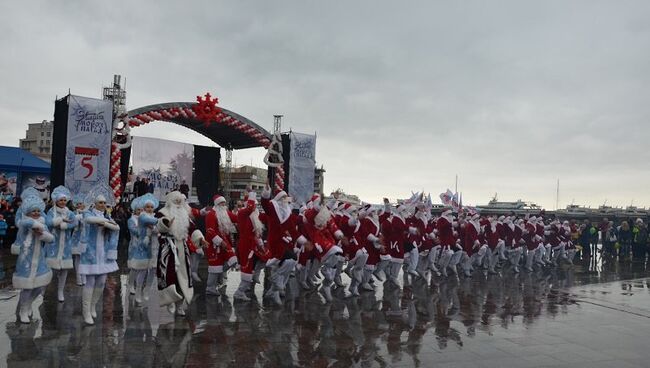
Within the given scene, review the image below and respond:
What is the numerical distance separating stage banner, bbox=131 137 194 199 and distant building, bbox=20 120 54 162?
3015 inches

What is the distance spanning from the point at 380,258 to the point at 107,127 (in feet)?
33.2

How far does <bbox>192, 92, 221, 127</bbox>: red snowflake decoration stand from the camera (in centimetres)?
1848

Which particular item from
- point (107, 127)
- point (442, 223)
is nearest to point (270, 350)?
point (442, 223)

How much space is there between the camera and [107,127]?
15.5 meters

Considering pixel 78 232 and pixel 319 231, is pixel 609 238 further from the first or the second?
pixel 78 232

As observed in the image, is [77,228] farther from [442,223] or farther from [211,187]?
[211,187]

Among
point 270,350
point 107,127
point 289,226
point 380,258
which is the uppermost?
point 107,127

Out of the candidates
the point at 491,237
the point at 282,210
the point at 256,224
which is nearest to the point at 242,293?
the point at 256,224

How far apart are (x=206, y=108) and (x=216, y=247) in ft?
36.3

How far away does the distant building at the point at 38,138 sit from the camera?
87750mm

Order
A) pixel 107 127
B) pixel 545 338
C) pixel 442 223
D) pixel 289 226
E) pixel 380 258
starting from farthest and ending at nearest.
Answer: pixel 107 127
pixel 442 223
pixel 380 258
pixel 289 226
pixel 545 338

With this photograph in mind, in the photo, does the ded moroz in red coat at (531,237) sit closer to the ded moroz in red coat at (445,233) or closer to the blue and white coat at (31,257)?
the ded moroz in red coat at (445,233)

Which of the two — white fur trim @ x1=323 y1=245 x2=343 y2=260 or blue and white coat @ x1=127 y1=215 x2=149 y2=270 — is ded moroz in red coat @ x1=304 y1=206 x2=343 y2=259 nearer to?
white fur trim @ x1=323 y1=245 x2=343 y2=260

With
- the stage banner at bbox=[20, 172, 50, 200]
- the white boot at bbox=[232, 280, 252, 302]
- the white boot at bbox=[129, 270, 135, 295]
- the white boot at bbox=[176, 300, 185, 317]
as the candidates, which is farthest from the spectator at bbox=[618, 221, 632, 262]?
the stage banner at bbox=[20, 172, 50, 200]
